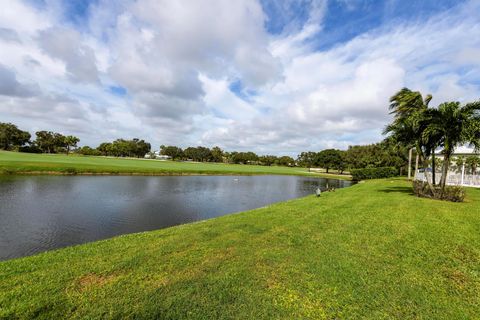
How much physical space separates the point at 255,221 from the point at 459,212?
32.1ft

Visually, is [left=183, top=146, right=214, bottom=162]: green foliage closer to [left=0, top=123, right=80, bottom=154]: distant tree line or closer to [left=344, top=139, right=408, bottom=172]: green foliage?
[left=0, top=123, right=80, bottom=154]: distant tree line

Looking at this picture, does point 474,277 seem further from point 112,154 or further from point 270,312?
point 112,154

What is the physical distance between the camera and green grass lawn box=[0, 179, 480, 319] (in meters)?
4.36

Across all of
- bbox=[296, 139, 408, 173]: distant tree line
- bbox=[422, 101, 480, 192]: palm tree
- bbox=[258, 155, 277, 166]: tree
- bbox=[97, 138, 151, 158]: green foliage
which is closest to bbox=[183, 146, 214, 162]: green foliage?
bbox=[97, 138, 151, 158]: green foliage

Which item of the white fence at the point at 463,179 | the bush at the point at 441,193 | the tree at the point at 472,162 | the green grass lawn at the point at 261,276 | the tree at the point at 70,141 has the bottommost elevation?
the green grass lawn at the point at 261,276

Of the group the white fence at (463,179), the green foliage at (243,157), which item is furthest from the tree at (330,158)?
the green foliage at (243,157)

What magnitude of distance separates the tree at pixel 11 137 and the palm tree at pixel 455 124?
14546cm

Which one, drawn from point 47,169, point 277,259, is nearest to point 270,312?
point 277,259

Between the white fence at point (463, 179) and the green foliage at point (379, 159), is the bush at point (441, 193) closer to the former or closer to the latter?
the white fence at point (463, 179)

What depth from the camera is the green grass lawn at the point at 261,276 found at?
4363 millimetres

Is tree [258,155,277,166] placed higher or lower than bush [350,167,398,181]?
higher

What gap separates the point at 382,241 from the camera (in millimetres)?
7816

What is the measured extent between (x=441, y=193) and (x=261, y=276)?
15.7m

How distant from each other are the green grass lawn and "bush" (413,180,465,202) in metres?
6.65
